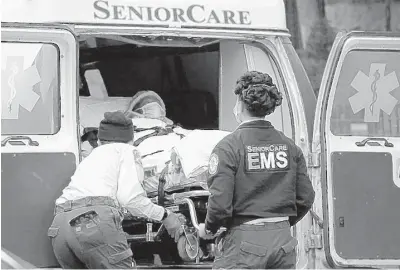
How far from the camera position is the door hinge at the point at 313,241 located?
6.02 metres

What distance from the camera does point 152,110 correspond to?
7195 mm

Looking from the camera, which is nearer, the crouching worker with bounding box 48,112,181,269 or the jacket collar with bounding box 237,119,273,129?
the jacket collar with bounding box 237,119,273,129

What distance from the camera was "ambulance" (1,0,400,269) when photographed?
5.63 meters

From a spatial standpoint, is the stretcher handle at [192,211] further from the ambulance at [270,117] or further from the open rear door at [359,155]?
the open rear door at [359,155]

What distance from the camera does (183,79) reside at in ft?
27.1

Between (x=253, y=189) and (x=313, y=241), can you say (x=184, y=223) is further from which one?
(x=253, y=189)

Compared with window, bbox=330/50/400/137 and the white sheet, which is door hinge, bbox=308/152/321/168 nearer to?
window, bbox=330/50/400/137

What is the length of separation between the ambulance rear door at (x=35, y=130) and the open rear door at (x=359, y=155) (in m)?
1.53

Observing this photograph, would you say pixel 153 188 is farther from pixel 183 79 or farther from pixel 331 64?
pixel 183 79

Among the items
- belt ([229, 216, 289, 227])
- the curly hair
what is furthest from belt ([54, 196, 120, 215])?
the curly hair

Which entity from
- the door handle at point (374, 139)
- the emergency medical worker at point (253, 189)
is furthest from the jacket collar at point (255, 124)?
the door handle at point (374, 139)

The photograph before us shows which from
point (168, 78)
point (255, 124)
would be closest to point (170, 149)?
point (255, 124)

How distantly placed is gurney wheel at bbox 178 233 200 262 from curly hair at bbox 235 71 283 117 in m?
1.29

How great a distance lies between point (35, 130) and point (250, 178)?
1.58 m
